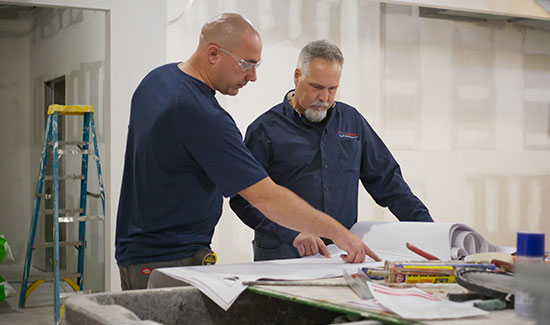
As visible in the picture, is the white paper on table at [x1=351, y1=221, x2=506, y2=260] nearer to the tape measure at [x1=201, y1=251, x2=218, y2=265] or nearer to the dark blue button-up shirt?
the dark blue button-up shirt

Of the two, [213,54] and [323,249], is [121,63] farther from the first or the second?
[323,249]

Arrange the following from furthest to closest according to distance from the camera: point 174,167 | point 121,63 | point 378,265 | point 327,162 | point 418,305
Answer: point 121,63 → point 327,162 → point 174,167 → point 378,265 → point 418,305

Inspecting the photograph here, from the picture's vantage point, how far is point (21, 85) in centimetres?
701

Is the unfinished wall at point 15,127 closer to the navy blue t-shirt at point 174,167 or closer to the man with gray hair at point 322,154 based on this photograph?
the man with gray hair at point 322,154

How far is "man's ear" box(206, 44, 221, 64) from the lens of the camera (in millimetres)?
1886

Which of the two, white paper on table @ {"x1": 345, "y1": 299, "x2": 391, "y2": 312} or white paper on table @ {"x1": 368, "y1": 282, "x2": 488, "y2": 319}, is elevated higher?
white paper on table @ {"x1": 368, "y1": 282, "x2": 488, "y2": 319}

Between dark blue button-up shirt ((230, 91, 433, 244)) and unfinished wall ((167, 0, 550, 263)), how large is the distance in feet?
7.13

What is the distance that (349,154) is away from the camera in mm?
2455

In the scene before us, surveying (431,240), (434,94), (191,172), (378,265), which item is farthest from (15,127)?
(378,265)

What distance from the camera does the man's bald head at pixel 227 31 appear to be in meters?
1.90

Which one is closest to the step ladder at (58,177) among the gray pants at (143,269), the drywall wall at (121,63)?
the drywall wall at (121,63)

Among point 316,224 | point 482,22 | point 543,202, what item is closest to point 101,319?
point 316,224

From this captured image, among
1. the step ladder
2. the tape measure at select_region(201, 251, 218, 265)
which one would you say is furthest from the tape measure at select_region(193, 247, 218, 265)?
the step ladder

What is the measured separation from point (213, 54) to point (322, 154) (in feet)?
2.31
